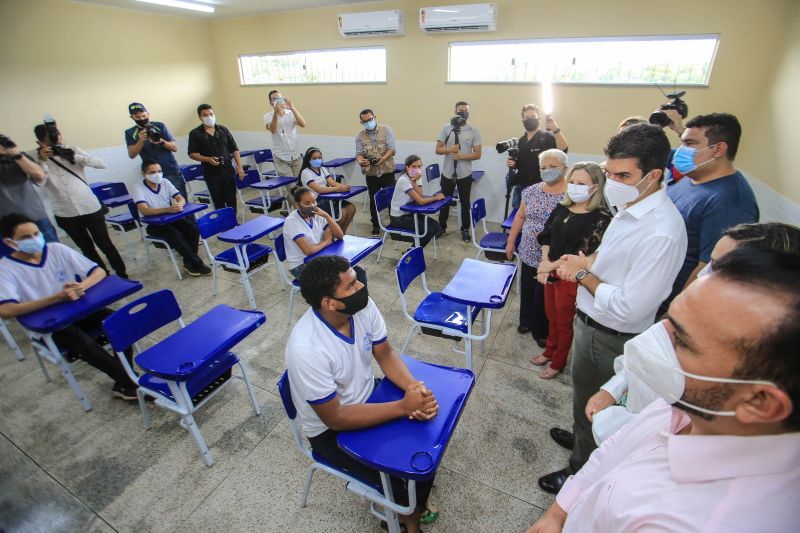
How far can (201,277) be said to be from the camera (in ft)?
14.7

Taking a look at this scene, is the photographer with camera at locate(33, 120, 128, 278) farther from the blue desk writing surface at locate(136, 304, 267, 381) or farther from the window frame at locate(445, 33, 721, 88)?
the window frame at locate(445, 33, 721, 88)

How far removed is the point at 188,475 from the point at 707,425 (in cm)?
256

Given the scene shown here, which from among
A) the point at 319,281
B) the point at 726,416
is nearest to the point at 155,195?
the point at 319,281

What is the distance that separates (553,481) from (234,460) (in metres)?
1.90

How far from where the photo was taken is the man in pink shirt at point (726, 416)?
1.94ft

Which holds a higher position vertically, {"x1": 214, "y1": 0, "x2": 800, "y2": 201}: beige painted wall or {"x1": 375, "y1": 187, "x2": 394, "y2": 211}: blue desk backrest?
{"x1": 214, "y1": 0, "x2": 800, "y2": 201}: beige painted wall

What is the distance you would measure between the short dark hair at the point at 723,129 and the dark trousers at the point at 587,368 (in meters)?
1.33

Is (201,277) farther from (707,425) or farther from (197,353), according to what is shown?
(707,425)

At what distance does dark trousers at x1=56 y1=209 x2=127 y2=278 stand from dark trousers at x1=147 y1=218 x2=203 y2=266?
0.44 meters

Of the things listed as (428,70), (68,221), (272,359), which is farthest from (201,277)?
(428,70)

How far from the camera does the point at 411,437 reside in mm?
1387

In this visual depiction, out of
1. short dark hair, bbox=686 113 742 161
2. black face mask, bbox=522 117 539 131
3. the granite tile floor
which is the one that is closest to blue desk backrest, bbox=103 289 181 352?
the granite tile floor

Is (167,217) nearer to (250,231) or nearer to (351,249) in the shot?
(250,231)

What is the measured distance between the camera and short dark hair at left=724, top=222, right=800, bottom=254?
99 cm
